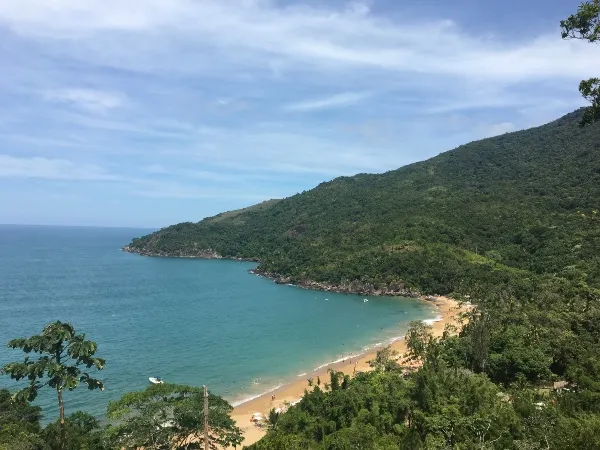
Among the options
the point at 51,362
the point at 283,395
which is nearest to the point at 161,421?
the point at 51,362

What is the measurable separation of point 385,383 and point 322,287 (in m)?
65.1

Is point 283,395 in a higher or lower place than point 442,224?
lower

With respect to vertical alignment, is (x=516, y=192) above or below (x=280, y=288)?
above

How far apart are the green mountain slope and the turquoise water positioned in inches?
409

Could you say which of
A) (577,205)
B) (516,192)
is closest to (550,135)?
(516,192)

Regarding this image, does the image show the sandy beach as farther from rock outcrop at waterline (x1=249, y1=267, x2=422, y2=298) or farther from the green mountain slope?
rock outcrop at waterline (x1=249, y1=267, x2=422, y2=298)

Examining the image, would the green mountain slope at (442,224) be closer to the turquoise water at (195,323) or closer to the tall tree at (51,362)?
the turquoise water at (195,323)

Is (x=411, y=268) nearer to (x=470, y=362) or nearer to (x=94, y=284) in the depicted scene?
(x=470, y=362)

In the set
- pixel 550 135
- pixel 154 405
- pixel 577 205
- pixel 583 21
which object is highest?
pixel 550 135

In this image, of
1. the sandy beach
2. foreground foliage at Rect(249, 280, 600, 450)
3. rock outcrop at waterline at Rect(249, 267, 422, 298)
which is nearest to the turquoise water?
the sandy beach

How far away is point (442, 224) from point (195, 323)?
6097 centimetres

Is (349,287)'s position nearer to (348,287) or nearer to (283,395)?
(348,287)

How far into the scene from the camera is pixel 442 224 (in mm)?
97250

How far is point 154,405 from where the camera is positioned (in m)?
18.4
